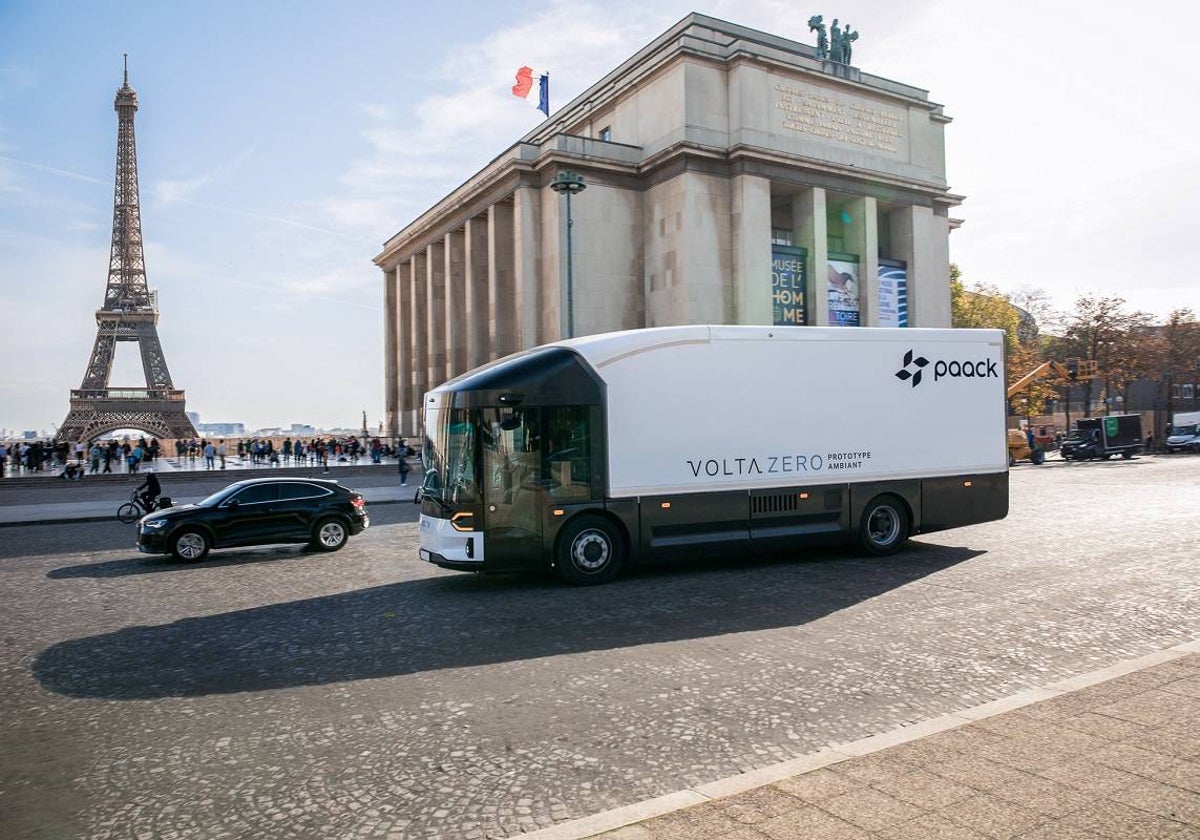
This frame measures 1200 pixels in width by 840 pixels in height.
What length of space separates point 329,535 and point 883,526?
9.64 m

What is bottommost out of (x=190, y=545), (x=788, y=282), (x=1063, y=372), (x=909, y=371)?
(x=190, y=545)

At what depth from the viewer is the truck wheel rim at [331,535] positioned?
16016 mm

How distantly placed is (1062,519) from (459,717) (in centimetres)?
1528

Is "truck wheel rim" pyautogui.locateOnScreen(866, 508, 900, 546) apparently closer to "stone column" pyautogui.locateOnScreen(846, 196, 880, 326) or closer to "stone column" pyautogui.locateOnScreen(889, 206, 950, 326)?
"stone column" pyautogui.locateOnScreen(846, 196, 880, 326)

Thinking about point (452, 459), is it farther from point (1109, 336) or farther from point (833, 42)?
point (1109, 336)

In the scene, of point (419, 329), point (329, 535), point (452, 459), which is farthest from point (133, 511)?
point (419, 329)

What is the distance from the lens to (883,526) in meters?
13.6

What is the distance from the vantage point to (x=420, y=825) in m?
4.40

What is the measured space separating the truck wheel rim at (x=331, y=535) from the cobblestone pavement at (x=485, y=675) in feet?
8.84

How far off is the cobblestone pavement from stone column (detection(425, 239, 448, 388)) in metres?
47.2

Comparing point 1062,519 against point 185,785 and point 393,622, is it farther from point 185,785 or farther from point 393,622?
point 185,785

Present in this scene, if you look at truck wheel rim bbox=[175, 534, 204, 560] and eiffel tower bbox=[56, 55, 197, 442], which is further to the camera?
eiffel tower bbox=[56, 55, 197, 442]

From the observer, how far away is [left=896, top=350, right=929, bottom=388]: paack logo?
1368 cm

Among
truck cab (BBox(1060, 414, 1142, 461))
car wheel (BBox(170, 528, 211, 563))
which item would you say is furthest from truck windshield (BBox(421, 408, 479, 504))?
truck cab (BBox(1060, 414, 1142, 461))
